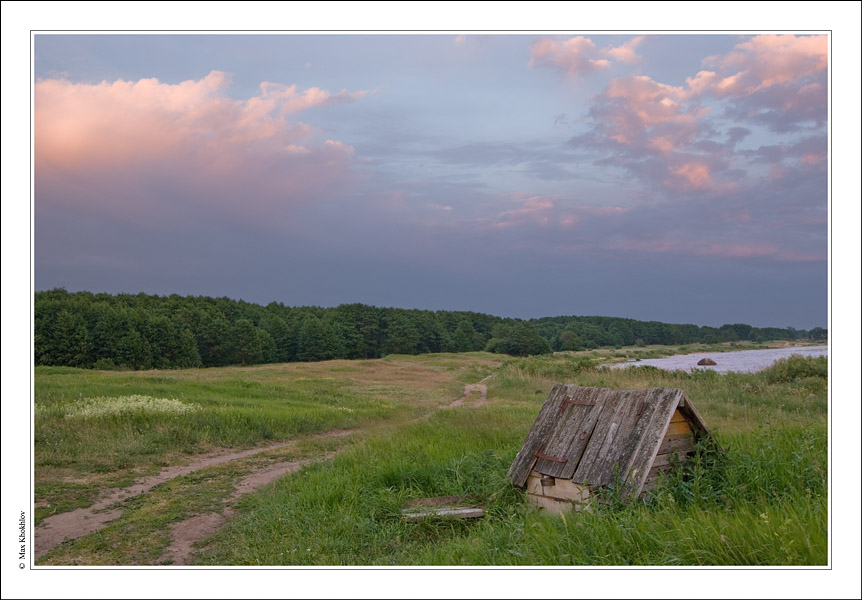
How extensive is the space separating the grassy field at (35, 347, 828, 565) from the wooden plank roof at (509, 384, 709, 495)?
0.35 metres

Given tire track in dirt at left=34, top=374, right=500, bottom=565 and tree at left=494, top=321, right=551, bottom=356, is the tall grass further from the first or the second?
tree at left=494, top=321, right=551, bottom=356

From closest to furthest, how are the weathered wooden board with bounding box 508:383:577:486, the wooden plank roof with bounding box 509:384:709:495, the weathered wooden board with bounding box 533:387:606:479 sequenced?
the wooden plank roof with bounding box 509:384:709:495
the weathered wooden board with bounding box 533:387:606:479
the weathered wooden board with bounding box 508:383:577:486

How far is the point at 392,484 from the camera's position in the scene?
7930 millimetres

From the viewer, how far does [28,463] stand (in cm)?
513

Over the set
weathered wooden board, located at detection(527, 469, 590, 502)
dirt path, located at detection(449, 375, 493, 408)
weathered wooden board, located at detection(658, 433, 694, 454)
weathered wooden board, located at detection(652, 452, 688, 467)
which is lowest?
dirt path, located at detection(449, 375, 493, 408)

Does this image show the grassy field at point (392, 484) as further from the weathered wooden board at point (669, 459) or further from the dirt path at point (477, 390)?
the dirt path at point (477, 390)

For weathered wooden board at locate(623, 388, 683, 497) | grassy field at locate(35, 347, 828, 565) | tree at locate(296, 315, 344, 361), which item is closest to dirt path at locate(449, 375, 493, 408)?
grassy field at locate(35, 347, 828, 565)

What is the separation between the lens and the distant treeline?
27.0 metres

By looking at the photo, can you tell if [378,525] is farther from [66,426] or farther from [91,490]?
[66,426]

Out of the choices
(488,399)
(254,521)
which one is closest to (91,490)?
(254,521)

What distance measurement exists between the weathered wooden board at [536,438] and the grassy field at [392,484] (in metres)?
0.23

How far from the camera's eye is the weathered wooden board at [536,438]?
6409 millimetres

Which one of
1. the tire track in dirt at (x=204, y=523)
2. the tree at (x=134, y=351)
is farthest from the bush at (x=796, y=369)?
the tree at (x=134, y=351)

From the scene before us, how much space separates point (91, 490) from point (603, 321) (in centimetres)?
2488
